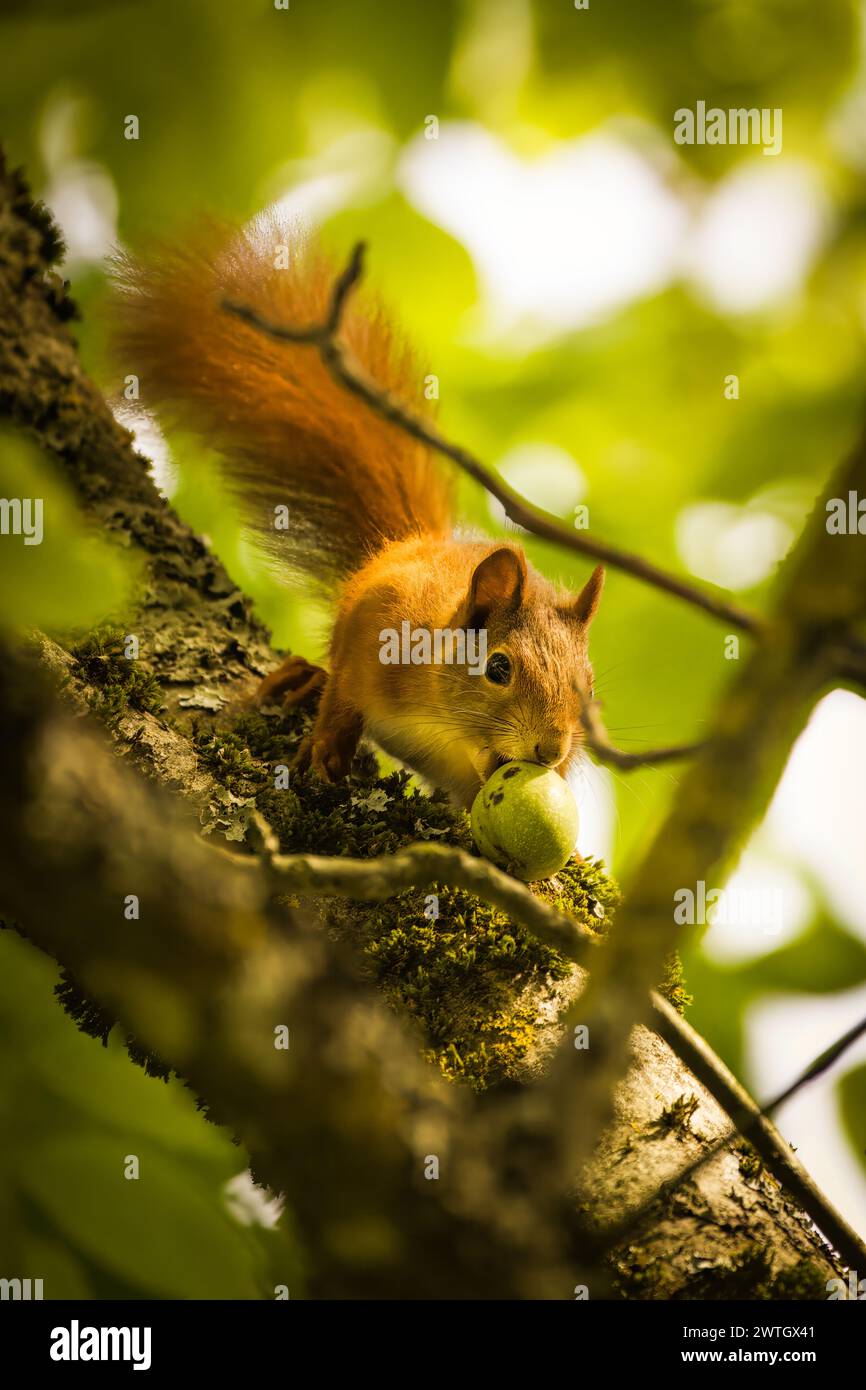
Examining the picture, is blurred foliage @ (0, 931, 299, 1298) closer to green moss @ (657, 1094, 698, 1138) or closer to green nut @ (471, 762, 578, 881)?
green moss @ (657, 1094, 698, 1138)

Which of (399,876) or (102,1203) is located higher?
(399,876)

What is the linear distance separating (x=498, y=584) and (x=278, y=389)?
3.06ft

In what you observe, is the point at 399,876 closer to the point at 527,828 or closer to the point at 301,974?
the point at 301,974

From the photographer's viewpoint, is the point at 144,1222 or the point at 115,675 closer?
the point at 144,1222

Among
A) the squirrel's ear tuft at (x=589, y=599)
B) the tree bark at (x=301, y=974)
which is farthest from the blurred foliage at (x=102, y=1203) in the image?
the squirrel's ear tuft at (x=589, y=599)

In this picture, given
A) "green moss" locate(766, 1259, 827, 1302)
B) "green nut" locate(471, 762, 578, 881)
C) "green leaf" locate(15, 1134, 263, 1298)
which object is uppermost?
"green nut" locate(471, 762, 578, 881)

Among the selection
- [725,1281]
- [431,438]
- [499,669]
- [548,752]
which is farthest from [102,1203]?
[499,669]

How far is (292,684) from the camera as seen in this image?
8.25 ft

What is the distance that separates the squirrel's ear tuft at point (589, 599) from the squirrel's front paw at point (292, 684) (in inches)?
27.2

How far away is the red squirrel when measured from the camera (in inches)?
100.0

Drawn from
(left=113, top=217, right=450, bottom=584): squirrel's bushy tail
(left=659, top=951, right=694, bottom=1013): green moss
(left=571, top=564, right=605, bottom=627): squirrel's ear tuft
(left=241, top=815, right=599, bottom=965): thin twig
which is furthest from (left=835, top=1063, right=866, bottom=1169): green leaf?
(left=113, top=217, right=450, bottom=584): squirrel's bushy tail

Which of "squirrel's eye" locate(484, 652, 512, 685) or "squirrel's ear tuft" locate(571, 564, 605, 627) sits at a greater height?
"squirrel's ear tuft" locate(571, 564, 605, 627)

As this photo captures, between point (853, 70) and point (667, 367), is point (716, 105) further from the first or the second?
point (667, 367)

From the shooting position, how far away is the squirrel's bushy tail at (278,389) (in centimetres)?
278
